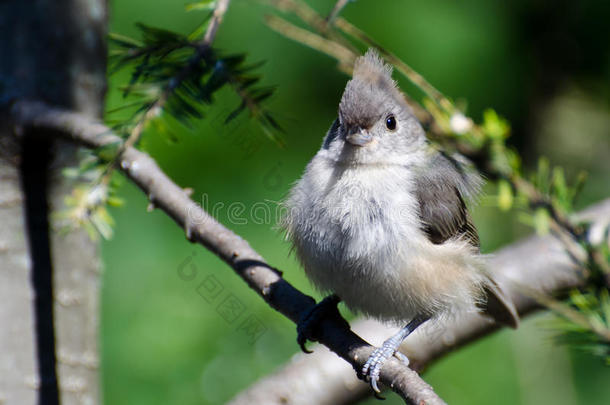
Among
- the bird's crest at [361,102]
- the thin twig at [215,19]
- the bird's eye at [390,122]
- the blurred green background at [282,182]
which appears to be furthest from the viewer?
the blurred green background at [282,182]

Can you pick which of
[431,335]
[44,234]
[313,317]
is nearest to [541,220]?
[313,317]

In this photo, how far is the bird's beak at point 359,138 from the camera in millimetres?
1990

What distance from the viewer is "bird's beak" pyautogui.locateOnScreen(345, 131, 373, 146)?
1990mm

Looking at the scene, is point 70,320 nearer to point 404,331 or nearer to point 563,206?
point 404,331

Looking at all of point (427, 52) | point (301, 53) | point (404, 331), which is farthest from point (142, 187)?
point (427, 52)

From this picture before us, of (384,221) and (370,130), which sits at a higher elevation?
(370,130)

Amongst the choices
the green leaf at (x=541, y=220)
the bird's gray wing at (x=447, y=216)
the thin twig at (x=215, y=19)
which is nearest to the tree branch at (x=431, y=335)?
the bird's gray wing at (x=447, y=216)

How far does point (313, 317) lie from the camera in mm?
1812

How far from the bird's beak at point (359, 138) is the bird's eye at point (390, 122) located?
0.11 metres

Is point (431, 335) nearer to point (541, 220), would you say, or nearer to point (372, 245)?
point (372, 245)

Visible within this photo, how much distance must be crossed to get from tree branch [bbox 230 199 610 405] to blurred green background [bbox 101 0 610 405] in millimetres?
319

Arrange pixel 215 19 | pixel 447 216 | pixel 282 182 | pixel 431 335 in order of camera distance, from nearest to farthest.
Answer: pixel 215 19, pixel 447 216, pixel 431 335, pixel 282 182

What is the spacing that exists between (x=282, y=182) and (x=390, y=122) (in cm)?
64

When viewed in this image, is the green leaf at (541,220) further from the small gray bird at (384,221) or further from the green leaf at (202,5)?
the green leaf at (202,5)
